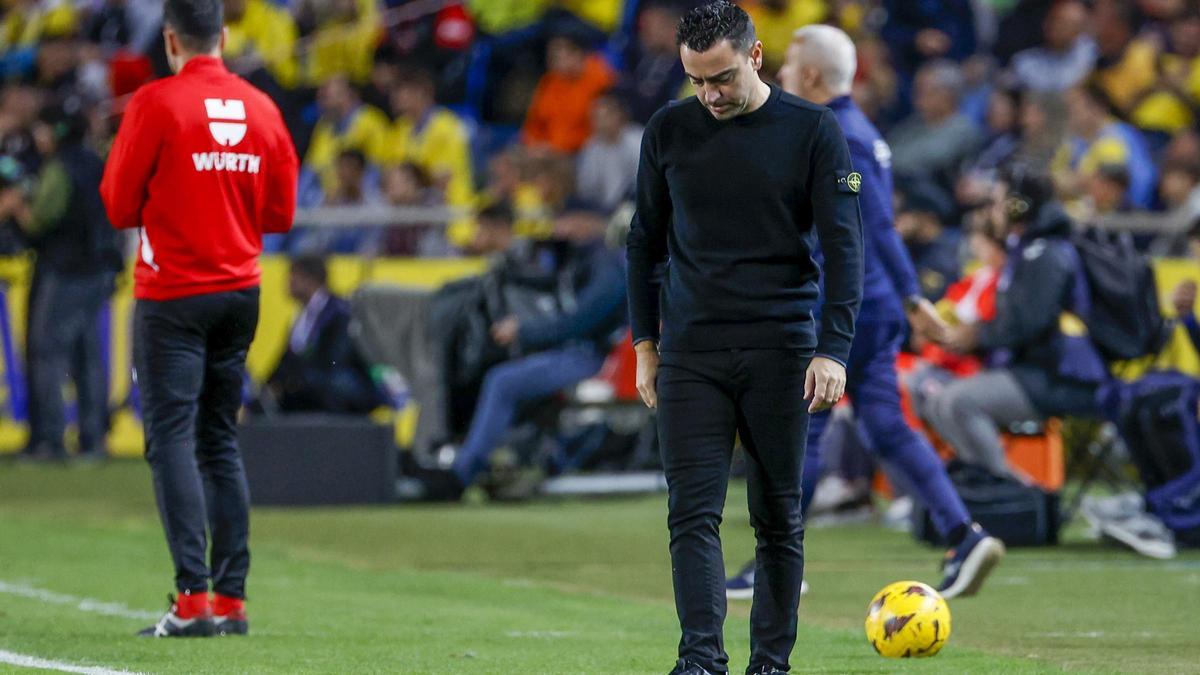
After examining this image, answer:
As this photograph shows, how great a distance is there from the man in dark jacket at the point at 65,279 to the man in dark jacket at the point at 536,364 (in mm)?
3919

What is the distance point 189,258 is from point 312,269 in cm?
726

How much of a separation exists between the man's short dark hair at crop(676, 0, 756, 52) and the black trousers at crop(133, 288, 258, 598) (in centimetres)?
255

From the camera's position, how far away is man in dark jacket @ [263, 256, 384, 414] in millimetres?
14922

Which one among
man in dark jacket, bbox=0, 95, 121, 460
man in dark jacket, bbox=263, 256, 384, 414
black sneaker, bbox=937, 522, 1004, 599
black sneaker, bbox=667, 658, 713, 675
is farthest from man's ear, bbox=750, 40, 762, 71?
man in dark jacket, bbox=0, 95, 121, 460

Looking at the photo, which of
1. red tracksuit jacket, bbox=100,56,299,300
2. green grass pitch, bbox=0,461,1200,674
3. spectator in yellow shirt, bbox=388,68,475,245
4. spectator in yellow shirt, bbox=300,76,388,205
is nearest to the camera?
green grass pitch, bbox=0,461,1200,674

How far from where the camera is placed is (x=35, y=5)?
20.8 m

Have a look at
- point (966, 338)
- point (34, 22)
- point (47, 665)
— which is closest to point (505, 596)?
point (47, 665)

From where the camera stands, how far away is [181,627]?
7809 millimetres

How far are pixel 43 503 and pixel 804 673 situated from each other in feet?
26.9

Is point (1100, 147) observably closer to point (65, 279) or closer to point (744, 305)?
point (65, 279)

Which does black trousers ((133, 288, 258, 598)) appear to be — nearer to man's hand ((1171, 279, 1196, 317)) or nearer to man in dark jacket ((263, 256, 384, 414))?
man's hand ((1171, 279, 1196, 317))

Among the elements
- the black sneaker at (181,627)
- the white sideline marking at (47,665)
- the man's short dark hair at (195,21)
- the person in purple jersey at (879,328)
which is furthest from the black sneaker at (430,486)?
the white sideline marking at (47,665)

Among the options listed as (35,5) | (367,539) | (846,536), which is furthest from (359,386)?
(35,5)

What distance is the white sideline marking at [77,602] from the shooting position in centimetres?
866
